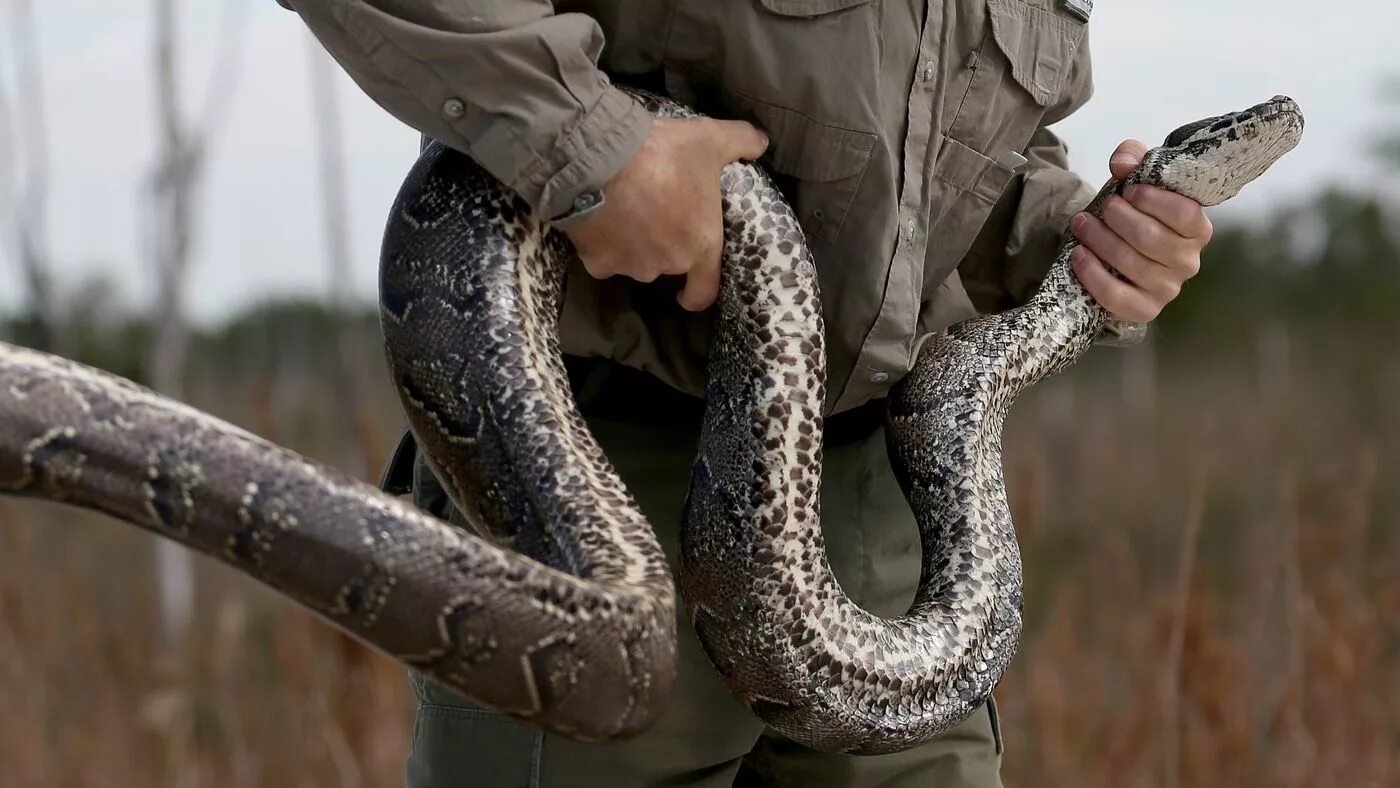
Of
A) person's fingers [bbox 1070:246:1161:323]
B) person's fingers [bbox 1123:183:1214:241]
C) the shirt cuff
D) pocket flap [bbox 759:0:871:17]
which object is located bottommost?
person's fingers [bbox 1070:246:1161:323]

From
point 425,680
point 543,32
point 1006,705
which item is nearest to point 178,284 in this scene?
point 1006,705

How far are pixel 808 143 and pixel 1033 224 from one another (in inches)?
33.1

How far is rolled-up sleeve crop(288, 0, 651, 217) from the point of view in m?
1.71

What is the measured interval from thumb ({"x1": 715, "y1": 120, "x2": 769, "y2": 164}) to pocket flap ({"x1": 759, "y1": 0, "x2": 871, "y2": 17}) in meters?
0.18

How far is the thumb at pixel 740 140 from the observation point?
1.98 metres

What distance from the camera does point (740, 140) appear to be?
201 centimetres

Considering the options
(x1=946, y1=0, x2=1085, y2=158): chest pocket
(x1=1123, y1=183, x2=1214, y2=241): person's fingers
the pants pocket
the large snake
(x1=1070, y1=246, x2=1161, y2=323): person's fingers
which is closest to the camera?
the large snake

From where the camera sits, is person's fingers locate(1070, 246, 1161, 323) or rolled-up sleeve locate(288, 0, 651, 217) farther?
person's fingers locate(1070, 246, 1161, 323)

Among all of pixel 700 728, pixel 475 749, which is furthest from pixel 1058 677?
pixel 475 749

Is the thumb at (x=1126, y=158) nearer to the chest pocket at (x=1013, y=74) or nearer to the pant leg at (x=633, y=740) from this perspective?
the chest pocket at (x=1013, y=74)

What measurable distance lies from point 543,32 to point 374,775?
9.64ft

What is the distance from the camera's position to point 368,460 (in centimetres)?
394

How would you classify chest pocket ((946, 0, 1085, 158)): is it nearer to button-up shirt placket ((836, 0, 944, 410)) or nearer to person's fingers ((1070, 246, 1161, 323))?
button-up shirt placket ((836, 0, 944, 410))

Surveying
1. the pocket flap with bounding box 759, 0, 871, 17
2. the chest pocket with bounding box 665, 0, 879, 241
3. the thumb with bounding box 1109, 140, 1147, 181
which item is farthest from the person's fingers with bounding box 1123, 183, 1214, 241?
the pocket flap with bounding box 759, 0, 871, 17
